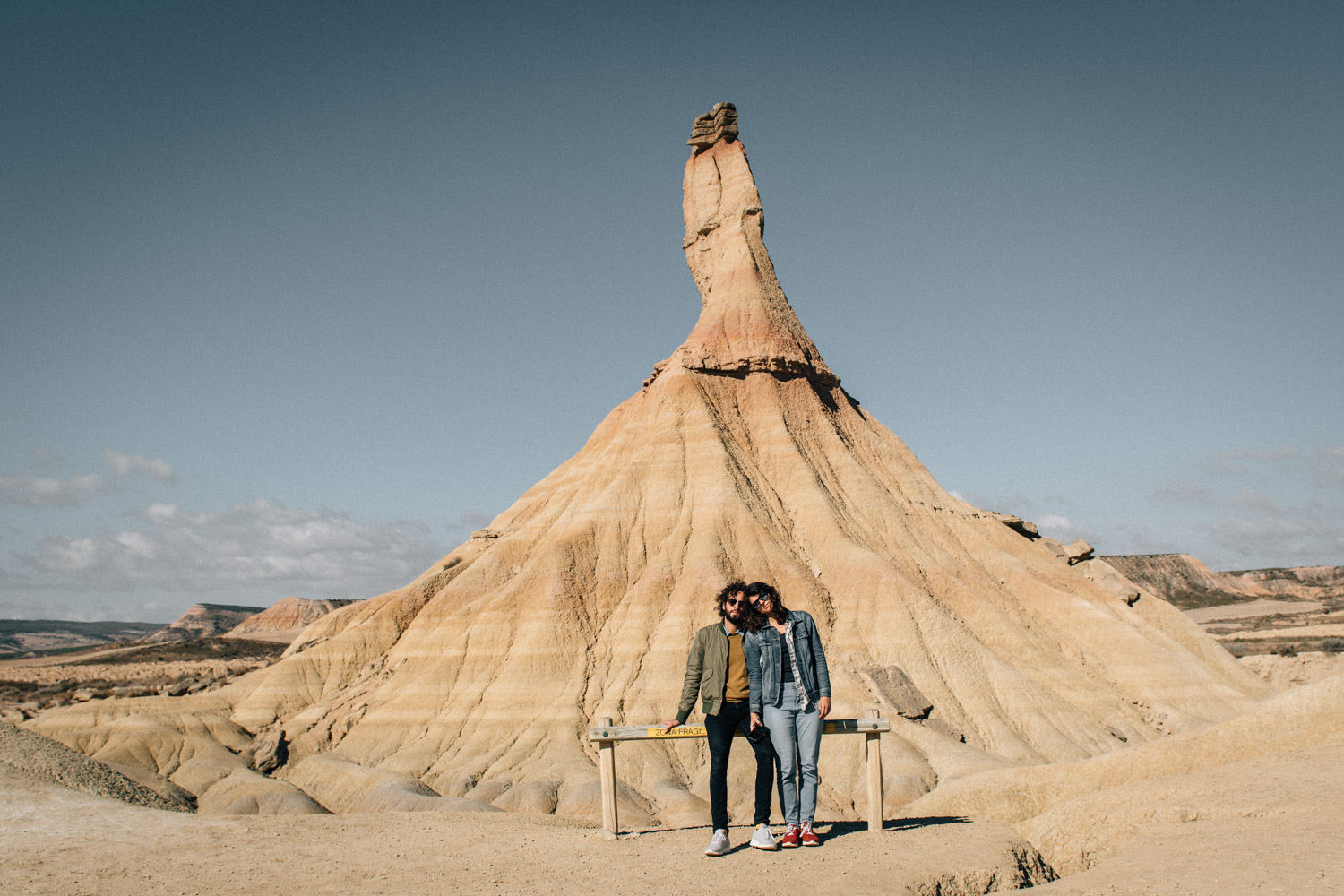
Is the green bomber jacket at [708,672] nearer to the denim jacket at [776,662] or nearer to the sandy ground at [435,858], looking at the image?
the denim jacket at [776,662]

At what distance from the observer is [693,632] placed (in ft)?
115

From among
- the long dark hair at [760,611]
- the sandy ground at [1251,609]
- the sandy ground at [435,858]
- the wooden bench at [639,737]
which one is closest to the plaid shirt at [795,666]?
the long dark hair at [760,611]

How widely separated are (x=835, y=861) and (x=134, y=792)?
41.8 ft

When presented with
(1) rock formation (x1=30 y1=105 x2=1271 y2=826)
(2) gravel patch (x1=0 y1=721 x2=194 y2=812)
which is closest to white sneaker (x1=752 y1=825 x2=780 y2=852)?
(2) gravel patch (x1=0 y1=721 x2=194 y2=812)

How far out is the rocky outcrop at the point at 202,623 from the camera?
161 m

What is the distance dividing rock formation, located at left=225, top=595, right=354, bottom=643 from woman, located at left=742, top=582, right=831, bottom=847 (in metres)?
142

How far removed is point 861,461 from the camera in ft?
158

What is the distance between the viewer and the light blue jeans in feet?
30.6

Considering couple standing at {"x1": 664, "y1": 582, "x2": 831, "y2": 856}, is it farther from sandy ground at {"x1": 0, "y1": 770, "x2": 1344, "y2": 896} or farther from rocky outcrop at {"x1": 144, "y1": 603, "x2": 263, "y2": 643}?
rocky outcrop at {"x1": 144, "y1": 603, "x2": 263, "y2": 643}

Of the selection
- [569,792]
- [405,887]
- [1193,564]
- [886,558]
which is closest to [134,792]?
[405,887]

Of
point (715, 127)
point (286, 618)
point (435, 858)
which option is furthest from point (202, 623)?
point (435, 858)

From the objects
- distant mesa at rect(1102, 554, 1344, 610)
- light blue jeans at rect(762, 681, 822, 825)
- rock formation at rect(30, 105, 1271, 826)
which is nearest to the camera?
light blue jeans at rect(762, 681, 822, 825)

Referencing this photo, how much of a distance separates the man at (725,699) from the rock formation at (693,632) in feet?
54.6

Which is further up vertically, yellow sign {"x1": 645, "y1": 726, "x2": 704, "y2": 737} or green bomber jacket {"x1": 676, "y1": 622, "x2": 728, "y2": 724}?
green bomber jacket {"x1": 676, "y1": 622, "x2": 728, "y2": 724}
